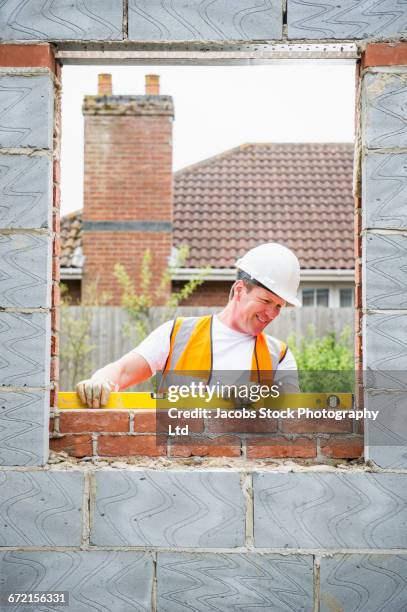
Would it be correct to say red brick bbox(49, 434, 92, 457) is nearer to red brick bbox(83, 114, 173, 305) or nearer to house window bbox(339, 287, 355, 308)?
red brick bbox(83, 114, 173, 305)

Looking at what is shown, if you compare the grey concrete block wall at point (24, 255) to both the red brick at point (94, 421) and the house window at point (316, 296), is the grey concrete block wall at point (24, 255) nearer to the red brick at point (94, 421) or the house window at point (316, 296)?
the red brick at point (94, 421)

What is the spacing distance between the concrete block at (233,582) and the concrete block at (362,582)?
2.8 inches

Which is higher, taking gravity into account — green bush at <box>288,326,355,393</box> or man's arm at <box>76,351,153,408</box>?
man's arm at <box>76,351,153,408</box>

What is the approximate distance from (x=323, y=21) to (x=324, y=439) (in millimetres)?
1665

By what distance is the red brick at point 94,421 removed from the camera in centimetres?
301

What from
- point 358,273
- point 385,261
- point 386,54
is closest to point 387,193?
point 385,261

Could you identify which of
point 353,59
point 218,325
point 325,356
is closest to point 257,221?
point 325,356

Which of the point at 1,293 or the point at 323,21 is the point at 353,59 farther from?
the point at 1,293

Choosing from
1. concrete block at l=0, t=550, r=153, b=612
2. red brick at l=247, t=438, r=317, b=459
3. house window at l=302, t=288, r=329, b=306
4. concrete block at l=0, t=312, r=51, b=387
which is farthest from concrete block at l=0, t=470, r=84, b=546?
house window at l=302, t=288, r=329, b=306

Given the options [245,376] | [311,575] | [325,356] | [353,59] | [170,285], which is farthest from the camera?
[170,285]

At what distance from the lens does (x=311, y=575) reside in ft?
8.89

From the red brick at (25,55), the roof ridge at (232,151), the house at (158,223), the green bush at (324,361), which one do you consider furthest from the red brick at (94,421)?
the roof ridge at (232,151)

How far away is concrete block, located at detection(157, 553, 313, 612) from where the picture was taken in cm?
271

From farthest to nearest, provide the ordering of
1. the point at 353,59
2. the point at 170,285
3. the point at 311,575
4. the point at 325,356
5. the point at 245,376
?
the point at 170,285 < the point at 325,356 < the point at 245,376 < the point at 353,59 < the point at 311,575
